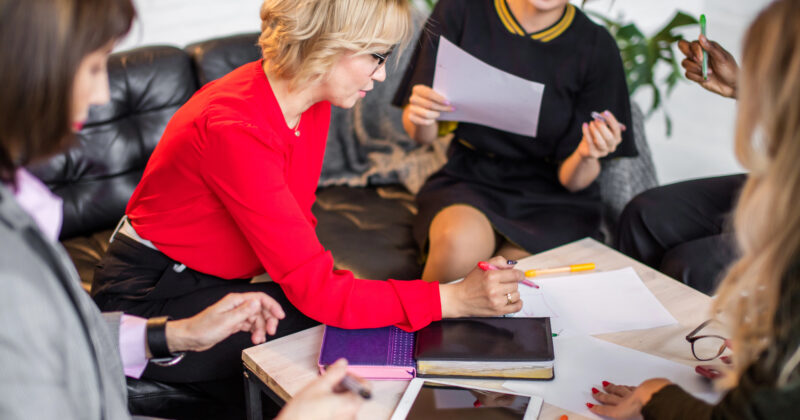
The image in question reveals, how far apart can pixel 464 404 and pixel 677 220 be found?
1147 mm

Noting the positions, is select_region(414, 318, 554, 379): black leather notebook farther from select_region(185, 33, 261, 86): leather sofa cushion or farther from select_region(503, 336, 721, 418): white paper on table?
select_region(185, 33, 261, 86): leather sofa cushion

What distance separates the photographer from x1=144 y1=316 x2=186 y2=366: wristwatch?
117 centimetres

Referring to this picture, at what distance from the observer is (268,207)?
1.18m

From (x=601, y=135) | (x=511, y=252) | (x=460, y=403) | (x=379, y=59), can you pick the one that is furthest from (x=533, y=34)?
(x=460, y=403)

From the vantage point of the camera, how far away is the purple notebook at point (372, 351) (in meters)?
1.10

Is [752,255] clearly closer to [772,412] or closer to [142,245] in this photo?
[772,412]

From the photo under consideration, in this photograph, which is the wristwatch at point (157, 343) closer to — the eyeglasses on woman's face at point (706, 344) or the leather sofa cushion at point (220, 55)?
the eyeglasses on woman's face at point (706, 344)

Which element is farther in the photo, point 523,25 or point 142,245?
point 523,25

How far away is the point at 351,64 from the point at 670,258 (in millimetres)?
1058

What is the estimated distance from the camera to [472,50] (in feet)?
6.31

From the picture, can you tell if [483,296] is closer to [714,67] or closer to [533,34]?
[714,67]

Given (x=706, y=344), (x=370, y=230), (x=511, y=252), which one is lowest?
(x=370, y=230)

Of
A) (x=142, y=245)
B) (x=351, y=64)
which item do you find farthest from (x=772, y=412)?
(x=142, y=245)

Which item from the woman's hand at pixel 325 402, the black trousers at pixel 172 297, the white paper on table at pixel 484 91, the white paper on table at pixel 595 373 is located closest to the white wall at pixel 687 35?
the white paper on table at pixel 484 91
